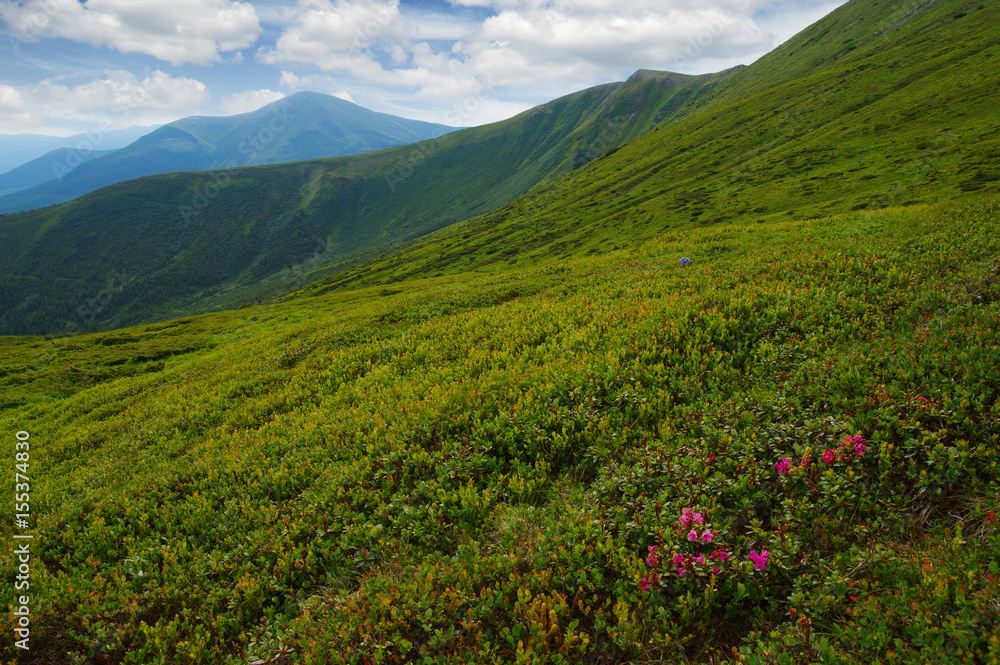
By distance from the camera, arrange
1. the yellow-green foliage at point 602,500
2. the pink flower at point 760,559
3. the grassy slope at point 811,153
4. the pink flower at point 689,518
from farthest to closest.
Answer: the grassy slope at point 811,153 → the pink flower at point 689,518 → the pink flower at point 760,559 → the yellow-green foliage at point 602,500

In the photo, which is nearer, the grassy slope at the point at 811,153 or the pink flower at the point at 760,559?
the pink flower at the point at 760,559

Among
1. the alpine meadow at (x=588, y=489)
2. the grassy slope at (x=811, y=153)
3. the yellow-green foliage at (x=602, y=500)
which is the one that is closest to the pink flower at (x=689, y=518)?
the alpine meadow at (x=588, y=489)

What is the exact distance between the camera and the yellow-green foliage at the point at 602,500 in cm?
475

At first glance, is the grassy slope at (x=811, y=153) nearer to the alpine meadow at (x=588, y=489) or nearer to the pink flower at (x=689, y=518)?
the alpine meadow at (x=588, y=489)

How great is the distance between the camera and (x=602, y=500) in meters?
6.55

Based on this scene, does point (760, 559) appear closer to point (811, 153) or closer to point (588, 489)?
point (588, 489)

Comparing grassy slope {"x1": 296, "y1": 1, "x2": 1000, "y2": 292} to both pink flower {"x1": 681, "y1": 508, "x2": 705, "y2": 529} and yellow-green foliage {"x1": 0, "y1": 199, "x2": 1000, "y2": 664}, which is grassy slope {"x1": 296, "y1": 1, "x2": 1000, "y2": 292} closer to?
yellow-green foliage {"x1": 0, "y1": 199, "x2": 1000, "y2": 664}

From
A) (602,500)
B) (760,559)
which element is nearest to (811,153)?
(602,500)

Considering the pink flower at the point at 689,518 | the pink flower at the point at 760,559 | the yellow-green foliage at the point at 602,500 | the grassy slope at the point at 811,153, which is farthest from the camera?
the grassy slope at the point at 811,153

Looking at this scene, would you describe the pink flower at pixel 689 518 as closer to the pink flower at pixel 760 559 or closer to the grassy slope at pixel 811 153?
the pink flower at pixel 760 559

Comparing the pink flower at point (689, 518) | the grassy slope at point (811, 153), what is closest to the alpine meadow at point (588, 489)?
the pink flower at point (689, 518)

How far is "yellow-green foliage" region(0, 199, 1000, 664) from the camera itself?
4.75 m

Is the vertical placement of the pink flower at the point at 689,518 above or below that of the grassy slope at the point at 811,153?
below

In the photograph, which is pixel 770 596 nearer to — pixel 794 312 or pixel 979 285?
pixel 794 312
